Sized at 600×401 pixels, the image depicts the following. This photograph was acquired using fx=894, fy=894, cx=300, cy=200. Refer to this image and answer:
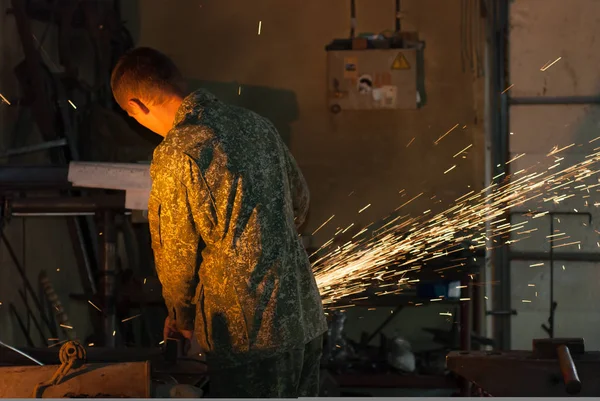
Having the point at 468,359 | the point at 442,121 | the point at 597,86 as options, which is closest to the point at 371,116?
the point at 442,121

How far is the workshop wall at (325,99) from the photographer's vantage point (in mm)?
5309

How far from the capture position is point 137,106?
2.90 meters

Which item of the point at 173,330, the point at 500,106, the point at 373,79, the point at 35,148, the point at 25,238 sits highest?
the point at 373,79

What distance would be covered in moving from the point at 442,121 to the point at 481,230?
27.0 inches

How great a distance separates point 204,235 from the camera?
269 cm

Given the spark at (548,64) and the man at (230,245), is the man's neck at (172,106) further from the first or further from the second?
the spark at (548,64)

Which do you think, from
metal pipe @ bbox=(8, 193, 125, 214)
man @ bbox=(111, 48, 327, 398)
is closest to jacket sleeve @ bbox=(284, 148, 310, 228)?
man @ bbox=(111, 48, 327, 398)

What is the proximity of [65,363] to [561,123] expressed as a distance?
3.63 meters

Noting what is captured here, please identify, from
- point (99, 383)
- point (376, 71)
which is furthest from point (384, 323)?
point (99, 383)

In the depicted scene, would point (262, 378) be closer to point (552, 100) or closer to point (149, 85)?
point (149, 85)

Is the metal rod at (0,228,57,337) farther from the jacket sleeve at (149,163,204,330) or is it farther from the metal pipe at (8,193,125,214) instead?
Answer: the jacket sleeve at (149,163,204,330)

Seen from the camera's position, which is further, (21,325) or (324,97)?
(324,97)

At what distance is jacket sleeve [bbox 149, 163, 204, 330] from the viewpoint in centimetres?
265

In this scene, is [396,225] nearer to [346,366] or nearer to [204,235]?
[346,366]
